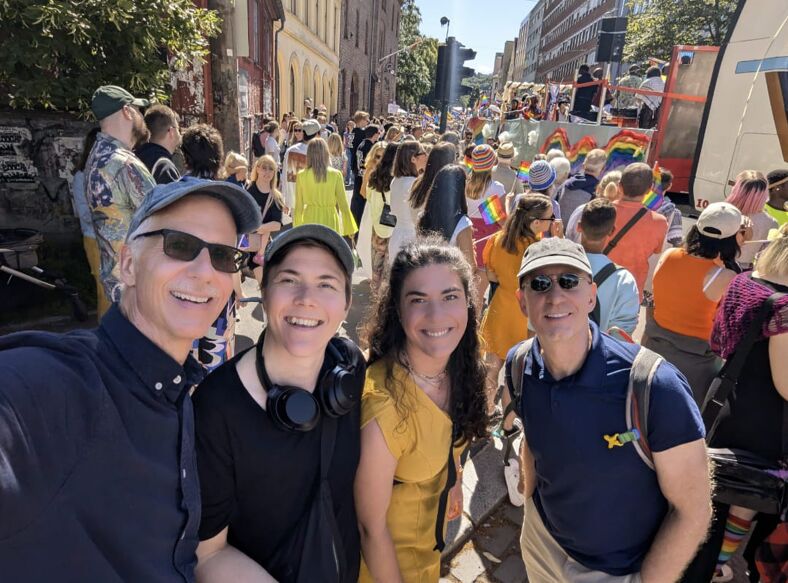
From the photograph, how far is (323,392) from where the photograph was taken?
4.51 feet

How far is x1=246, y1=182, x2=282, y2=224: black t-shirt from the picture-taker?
510 cm

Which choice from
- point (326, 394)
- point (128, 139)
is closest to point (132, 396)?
point (326, 394)

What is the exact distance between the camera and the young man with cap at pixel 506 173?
20.7ft

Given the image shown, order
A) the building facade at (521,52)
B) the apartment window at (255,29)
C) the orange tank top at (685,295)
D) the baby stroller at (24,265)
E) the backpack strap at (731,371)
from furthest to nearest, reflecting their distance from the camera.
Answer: the building facade at (521,52) → the apartment window at (255,29) → the baby stroller at (24,265) → the orange tank top at (685,295) → the backpack strap at (731,371)

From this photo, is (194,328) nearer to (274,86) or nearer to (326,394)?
(326,394)

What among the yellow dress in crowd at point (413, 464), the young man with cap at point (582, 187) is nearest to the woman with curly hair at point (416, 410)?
the yellow dress in crowd at point (413, 464)

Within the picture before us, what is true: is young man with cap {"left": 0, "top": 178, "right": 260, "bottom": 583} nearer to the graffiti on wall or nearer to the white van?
the graffiti on wall

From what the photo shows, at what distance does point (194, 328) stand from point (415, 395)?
2.58 ft

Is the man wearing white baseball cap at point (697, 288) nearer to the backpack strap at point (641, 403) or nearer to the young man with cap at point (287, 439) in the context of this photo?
the backpack strap at point (641, 403)

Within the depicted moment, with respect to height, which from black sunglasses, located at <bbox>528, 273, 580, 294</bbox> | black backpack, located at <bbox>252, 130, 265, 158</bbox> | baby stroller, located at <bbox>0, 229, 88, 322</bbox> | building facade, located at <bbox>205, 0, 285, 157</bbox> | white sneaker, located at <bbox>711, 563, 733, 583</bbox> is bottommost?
white sneaker, located at <bbox>711, 563, 733, 583</bbox>

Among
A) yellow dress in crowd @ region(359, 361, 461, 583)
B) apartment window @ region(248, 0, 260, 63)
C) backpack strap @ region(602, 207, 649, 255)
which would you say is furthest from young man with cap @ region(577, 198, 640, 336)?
apartment window @ region(248, 0, 260, 63)

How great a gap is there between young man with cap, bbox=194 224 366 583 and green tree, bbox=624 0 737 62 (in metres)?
28.3

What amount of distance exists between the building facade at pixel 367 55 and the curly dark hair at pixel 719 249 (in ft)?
109

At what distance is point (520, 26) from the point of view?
105000 mm
